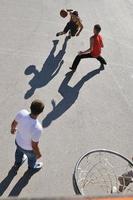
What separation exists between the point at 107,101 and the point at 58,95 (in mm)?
1414

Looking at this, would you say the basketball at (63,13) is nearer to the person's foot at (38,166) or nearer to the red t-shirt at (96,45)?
the red t-shirt at (96,45)

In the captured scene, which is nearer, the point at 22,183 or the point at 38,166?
the point at 22,183

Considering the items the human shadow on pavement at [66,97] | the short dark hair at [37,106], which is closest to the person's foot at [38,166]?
the human shadow on pavement at [66,97]

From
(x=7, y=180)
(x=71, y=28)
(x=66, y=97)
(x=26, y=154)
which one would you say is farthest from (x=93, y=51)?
(x=7, y=180)

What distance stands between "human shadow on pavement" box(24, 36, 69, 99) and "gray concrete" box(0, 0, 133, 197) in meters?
0.03

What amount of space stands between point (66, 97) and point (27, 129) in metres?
4.29

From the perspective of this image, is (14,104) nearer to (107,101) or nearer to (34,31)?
(107,101)

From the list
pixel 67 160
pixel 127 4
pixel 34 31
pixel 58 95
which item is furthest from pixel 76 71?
pixel 127 4

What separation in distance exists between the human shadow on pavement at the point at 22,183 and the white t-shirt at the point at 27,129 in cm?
99

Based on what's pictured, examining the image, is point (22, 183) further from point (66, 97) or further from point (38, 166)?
point (66, 97)

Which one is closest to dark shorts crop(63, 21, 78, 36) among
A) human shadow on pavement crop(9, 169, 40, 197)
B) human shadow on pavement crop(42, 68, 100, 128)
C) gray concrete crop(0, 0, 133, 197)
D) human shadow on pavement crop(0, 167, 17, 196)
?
gray concrete crop(0, 0, 133, 197)

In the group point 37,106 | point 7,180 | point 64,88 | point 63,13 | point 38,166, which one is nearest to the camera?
point 37,106

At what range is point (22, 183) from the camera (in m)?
8.69

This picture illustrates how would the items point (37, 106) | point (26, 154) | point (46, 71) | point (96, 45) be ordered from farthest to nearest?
point (96, 45), point (46, 71), point (26, 154), point (37, 106)
